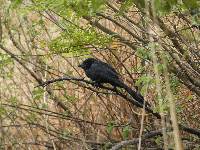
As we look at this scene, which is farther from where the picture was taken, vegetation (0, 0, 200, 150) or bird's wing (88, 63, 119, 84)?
bird's wing (88, 63, 119, 84)

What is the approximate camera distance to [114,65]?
532 centimetres

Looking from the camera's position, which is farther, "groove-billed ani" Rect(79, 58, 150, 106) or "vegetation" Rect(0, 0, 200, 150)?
"groove-billed ani" Rect(79, 58, 150, 106)

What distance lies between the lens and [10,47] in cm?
797

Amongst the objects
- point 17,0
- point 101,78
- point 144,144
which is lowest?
point 144,144

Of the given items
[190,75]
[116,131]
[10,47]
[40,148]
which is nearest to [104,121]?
[116,131]

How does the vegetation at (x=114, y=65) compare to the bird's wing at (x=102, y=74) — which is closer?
the vegetation at (x=114, y=65)

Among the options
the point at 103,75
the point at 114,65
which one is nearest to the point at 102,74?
the point at 103,75

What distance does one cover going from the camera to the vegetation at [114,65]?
3.09m

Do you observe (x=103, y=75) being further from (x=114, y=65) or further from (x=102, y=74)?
(x=114, y=65)

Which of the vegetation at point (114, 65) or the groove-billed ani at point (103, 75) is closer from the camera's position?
the vegetation at point (114, 65)

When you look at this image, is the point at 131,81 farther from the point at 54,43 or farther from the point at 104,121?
the point at 54,43

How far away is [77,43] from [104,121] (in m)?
2.29

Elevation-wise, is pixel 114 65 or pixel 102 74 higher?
pixel 114 65

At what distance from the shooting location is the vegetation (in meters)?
3.09
